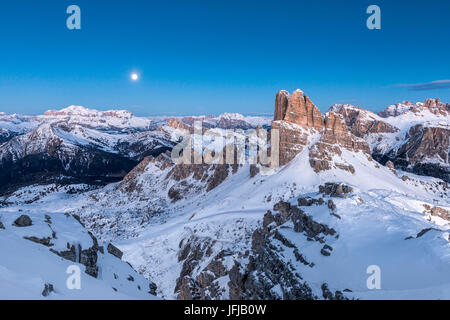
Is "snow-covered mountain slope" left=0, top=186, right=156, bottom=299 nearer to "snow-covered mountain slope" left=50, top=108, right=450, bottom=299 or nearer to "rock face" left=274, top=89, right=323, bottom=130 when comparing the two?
"snow-covered mountain slope" left=50, top=108, right=450, bottom=299

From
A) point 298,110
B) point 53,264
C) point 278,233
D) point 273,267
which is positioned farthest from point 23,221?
point 298,110

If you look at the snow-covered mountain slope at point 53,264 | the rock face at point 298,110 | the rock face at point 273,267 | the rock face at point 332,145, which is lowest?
the rock face at point 273,267

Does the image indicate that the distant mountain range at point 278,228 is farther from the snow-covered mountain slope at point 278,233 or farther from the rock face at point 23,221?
the rock face at point 23,221

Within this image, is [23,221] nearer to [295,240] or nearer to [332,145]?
[295,240]

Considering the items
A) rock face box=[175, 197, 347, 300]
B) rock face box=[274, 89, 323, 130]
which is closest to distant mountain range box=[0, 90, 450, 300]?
rock face box=[175, 197, 347, 300]

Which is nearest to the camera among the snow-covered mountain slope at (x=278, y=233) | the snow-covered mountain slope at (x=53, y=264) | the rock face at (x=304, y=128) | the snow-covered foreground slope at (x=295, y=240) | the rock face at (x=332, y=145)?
the snow-covered mountain slope at (x=53, y=264)

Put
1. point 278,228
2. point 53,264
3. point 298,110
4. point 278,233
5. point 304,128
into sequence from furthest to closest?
point 298,110 → point 304,128 → point 278,228 → point 278,233 → point 53,264

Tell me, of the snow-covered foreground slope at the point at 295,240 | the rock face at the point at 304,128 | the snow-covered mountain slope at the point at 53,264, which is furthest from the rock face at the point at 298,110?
the snow-covered mountain slope at the point at 53,264

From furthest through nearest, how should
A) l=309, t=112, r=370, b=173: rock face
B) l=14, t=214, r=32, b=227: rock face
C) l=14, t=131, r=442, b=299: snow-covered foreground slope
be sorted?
l=309, t=112, r=370, b=173: rock face, l=14, t=214, r=32, b=227: rock face, l=14, t=131, r=442, b=299: snow-covered foreground slope
